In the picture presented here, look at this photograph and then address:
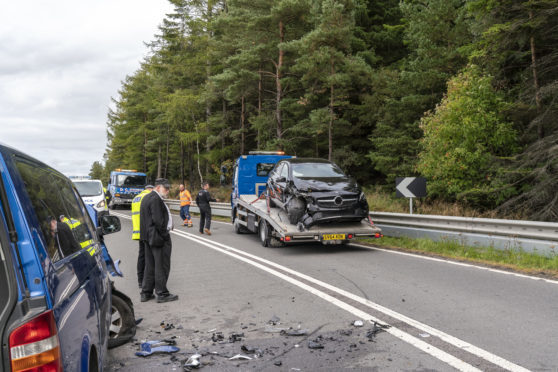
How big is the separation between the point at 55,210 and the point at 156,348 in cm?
217

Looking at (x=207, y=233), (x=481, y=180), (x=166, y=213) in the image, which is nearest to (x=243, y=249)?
(x=207, y=233)

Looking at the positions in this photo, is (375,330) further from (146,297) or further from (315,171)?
(315,171)

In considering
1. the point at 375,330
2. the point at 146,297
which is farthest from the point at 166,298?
the point at 375,330

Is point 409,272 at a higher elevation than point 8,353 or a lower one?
lower

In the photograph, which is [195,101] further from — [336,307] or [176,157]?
[336,307]

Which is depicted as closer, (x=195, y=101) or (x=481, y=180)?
(x=481, y=180)

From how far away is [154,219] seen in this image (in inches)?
253

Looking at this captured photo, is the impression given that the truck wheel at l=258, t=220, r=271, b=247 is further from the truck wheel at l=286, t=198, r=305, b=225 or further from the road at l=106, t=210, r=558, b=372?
the road at l=106, t=210, r=558, b=372

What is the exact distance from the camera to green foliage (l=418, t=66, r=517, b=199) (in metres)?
16.8

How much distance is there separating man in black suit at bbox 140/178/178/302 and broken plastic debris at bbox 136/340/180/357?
1863 mm

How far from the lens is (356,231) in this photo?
394 inches

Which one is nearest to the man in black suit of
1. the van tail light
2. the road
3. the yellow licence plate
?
the road

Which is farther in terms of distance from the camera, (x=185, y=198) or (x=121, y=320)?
(x=185, y=198)

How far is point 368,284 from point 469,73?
45.8 ft
